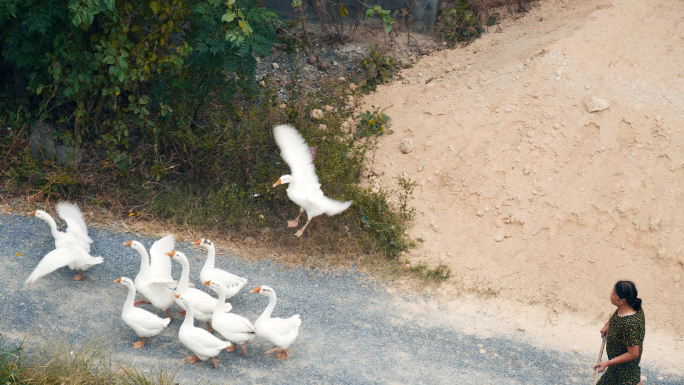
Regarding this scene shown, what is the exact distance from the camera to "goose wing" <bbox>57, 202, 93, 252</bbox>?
6.09 metres

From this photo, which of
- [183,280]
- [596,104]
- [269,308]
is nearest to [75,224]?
[183,280]

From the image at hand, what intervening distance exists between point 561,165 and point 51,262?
5.88 m

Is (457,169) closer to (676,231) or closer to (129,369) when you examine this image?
(676,231)

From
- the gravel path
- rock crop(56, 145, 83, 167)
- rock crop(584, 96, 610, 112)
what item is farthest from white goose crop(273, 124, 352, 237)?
rock crop(584, 96, 610, 112)

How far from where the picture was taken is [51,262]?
5.61 meters

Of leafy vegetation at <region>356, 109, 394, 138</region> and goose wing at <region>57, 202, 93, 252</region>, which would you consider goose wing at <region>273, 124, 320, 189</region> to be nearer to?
leafy vegetation at <region>356, 109, 394, 138</region>

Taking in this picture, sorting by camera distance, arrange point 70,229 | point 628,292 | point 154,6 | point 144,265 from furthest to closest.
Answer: point 154,6 < point 70,229 < point 144,265 < point 628,292

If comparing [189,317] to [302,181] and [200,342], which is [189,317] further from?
[302,181]

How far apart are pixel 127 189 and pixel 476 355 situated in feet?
15.6

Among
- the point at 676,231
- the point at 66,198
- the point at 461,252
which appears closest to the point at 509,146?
the point at 461,252

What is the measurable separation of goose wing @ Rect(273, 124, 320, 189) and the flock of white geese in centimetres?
2

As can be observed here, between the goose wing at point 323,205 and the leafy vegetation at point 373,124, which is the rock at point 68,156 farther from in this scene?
the leafy vegetation at point 373,124

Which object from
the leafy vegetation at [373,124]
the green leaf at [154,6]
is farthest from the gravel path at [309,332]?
the green leaf at [154,6]

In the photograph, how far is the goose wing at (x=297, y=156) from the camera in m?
6.67
